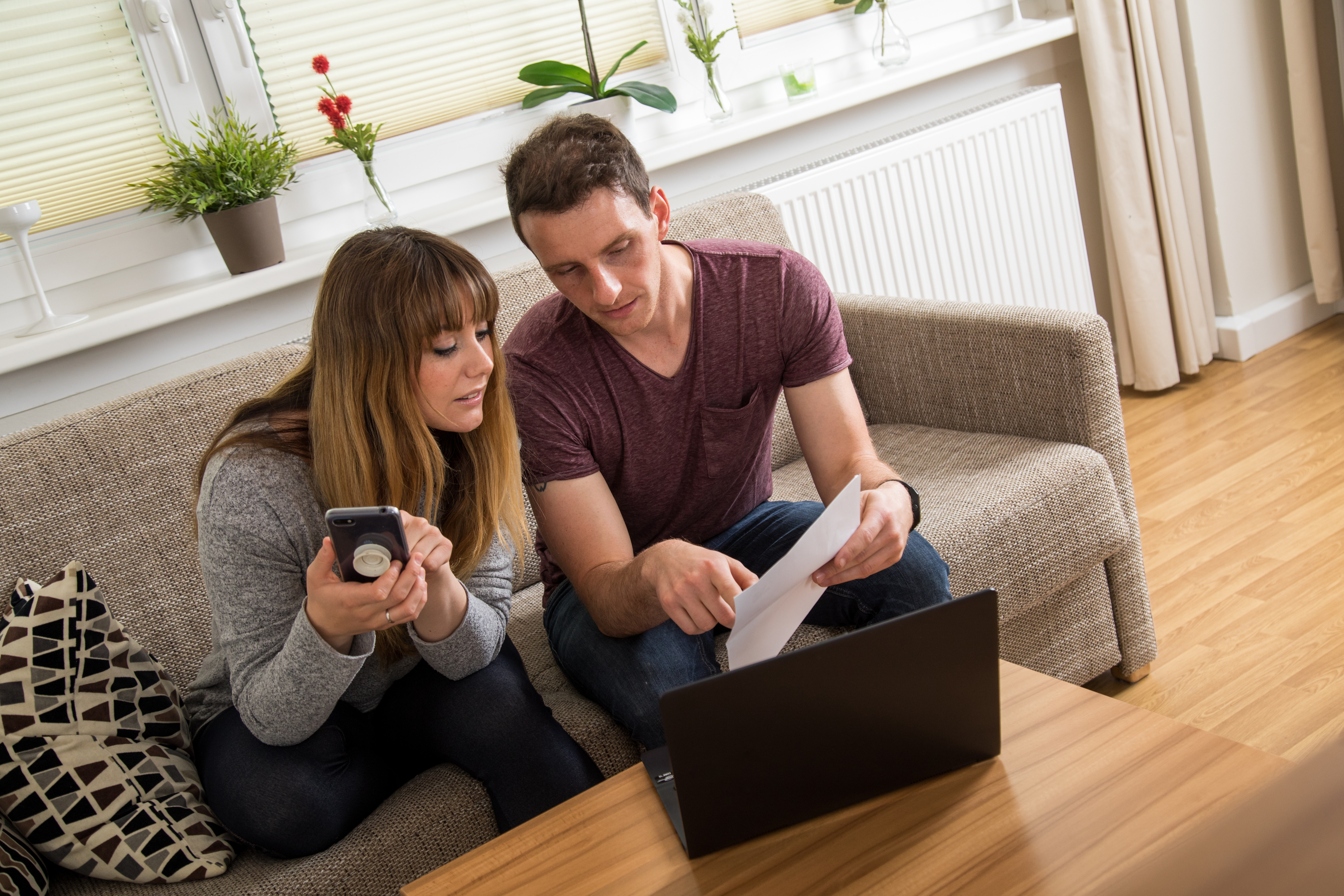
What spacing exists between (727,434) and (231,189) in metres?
1.02

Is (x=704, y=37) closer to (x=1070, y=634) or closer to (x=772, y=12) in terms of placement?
(x=772, y=12)

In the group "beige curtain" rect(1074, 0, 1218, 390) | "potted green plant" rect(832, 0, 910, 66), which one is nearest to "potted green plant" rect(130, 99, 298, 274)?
"potted green plant" rect(832, 0, 910, 66)

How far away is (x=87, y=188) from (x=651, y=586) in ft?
4.59

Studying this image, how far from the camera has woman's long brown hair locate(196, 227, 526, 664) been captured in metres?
1.23

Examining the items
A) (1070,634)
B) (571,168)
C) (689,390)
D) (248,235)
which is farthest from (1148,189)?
(248,235)

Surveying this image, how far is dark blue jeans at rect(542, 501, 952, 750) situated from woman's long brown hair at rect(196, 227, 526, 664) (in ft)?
0.80

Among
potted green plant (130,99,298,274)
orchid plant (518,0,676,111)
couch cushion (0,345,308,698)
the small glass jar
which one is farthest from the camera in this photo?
the small glass jar

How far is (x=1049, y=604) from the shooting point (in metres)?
1.73

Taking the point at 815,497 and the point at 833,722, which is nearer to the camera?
the point at 833,722

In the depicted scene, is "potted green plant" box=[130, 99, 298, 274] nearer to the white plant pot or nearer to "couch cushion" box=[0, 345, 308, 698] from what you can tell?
"couch cushion" box=[0, 345, 308, 698]

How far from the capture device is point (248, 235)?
6.48 feet

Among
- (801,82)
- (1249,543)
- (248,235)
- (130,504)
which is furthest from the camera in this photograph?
(801,82)

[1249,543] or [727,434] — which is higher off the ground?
[727,434]

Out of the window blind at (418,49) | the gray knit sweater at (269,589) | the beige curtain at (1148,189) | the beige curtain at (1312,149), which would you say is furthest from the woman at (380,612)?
the beige curtain at (1312,149)
